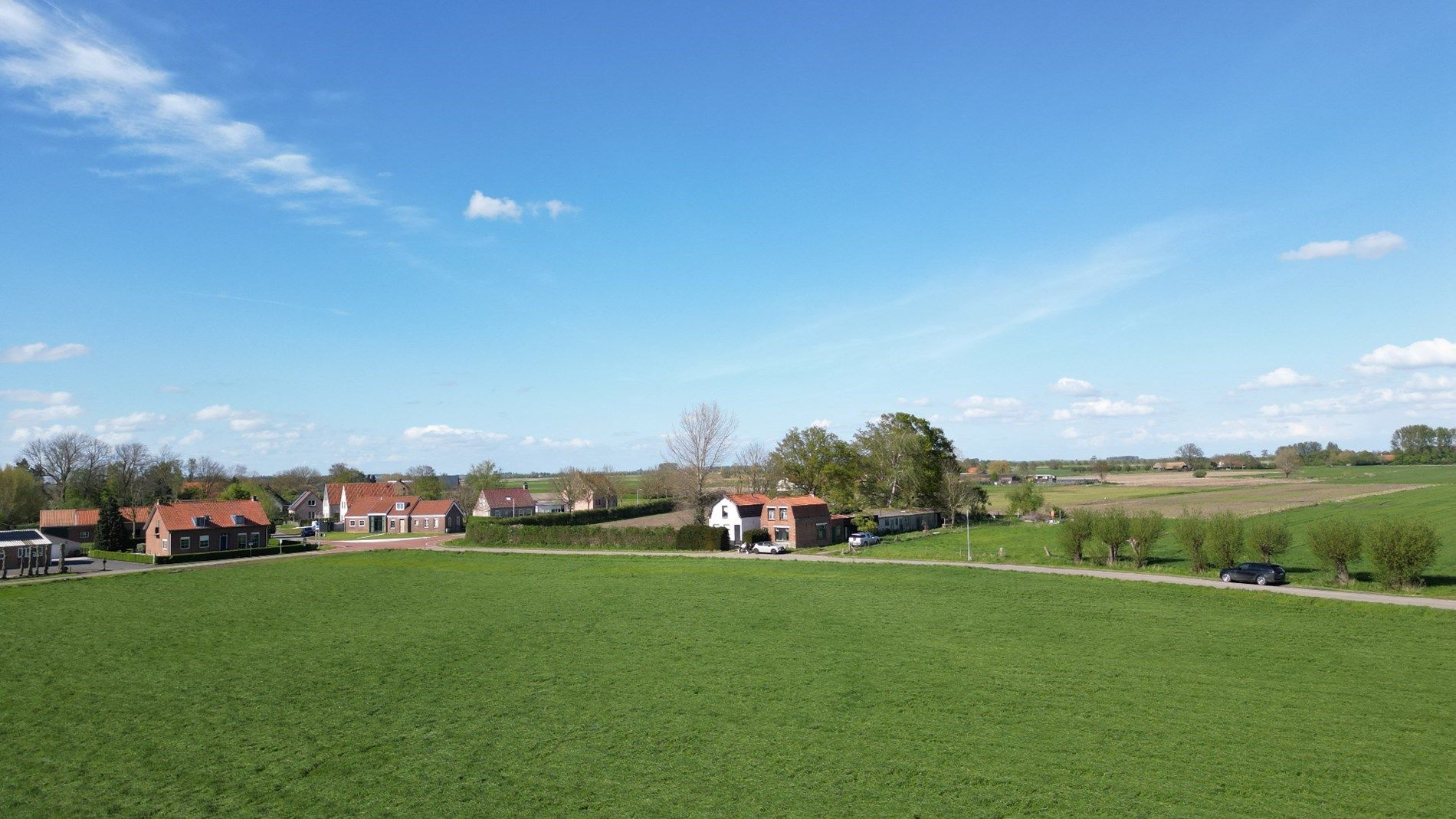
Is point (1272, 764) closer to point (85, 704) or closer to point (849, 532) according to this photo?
point (85, 704)

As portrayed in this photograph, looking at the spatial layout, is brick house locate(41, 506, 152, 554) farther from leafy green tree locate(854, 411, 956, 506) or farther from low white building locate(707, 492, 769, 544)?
leafy green tree locate(854, 411, 956, 506)

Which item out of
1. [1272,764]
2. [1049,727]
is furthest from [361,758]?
[1272,764]

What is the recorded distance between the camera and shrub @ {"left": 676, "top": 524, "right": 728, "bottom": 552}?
74.2 m

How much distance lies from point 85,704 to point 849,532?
221 feet

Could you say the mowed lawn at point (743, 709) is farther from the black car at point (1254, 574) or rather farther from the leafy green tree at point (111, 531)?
the leafy green tree at point (111, 531)

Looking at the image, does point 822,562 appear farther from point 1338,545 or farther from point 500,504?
point 500,504

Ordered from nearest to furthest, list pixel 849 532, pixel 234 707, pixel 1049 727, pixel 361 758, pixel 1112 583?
pixel 361 758 < pixel 1049 727 < pixel 234 707 < pixel 1112 583 < pixel 849 532

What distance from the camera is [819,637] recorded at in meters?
31.8

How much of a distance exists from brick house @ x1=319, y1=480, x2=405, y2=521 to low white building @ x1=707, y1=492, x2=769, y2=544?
58.5m

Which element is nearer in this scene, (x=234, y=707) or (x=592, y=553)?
(x=234, y=707)

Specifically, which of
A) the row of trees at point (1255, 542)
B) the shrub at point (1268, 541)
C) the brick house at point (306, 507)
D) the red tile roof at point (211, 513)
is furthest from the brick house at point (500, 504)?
the shrub at point (1268, 541)

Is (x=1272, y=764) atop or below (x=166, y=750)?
below

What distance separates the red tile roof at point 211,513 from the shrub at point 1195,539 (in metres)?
84.8

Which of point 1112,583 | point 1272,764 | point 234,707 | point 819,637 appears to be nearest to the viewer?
point 1272,764
